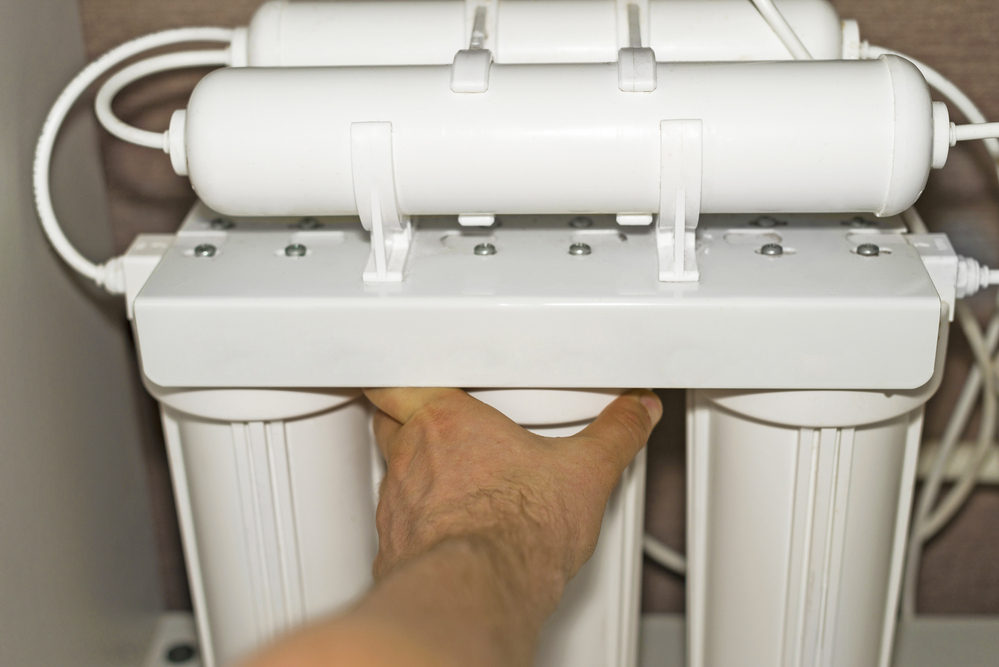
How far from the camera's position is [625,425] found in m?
0.65

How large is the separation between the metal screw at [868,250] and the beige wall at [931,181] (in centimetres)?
25

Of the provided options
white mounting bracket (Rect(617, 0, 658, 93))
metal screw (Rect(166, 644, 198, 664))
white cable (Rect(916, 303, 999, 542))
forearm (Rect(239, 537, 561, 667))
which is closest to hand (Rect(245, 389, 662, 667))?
forearm (Rect(239, 537, 561, 667))

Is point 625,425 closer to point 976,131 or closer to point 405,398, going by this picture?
point 405,398

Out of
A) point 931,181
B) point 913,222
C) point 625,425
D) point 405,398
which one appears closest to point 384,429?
point 405,398

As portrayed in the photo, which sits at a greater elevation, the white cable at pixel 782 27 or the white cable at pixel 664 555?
the white cable at pixel 782 27

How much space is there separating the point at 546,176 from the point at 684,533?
56 cm

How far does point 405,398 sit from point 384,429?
0.06 meters

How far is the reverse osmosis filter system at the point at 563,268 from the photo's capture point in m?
0.58

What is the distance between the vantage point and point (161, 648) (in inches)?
39.5

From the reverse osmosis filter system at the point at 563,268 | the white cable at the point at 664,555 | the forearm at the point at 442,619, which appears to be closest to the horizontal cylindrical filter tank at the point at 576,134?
the reverse osmosis filter system at the point at 563,268

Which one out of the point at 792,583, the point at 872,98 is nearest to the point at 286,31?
the point at 872,98

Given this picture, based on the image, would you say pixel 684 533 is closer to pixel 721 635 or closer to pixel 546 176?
pixel 721 635

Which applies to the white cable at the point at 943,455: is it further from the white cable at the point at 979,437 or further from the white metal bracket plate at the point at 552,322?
the white metal bracket plate at the point at 552,322

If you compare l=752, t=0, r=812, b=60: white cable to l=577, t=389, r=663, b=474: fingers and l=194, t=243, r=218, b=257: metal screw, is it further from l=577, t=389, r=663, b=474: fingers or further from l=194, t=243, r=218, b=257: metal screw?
l=194, t=243, r=218, b=257: metal screw
